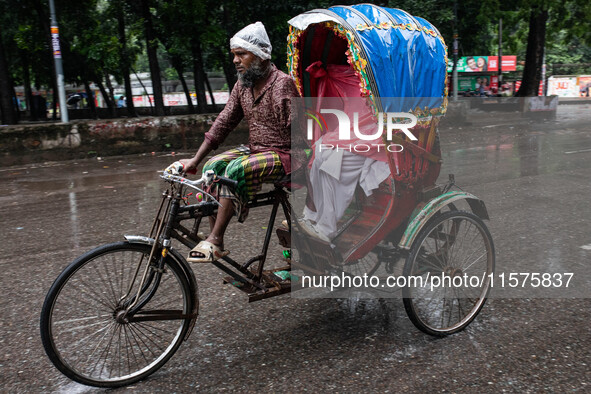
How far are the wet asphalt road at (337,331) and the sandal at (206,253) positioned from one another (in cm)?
61

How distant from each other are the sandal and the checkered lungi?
11.9 inches

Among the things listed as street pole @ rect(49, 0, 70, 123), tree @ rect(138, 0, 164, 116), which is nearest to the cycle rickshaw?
street pole @ rect(49, 0, 70, 123)

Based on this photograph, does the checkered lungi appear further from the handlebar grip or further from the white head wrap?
the white head wrap

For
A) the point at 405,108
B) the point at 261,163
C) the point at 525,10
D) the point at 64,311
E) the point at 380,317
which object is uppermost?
the point at 525,10

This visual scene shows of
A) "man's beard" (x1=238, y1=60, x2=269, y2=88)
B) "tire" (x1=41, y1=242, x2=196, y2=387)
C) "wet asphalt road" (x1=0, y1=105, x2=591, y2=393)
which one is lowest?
"wet asphalt road" (x1=0, y1=105, x2=591, y2=393)

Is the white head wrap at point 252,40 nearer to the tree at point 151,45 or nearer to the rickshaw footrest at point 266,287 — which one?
the rickshaw footrest at point 266,287

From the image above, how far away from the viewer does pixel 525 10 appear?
1991cm

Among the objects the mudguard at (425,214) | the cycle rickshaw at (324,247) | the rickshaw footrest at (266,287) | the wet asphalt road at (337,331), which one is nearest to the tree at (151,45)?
the wet asphalt road at (337,331)

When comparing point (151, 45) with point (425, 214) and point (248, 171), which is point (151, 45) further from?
point (425, 214)

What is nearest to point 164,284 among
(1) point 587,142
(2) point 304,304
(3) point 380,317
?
(2) point 304,304

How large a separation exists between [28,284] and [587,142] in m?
12.6

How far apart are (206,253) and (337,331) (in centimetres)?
106

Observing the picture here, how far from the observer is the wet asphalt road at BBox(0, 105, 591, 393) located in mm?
2973

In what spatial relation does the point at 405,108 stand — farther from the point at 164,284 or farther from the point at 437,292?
the point at 164,284
